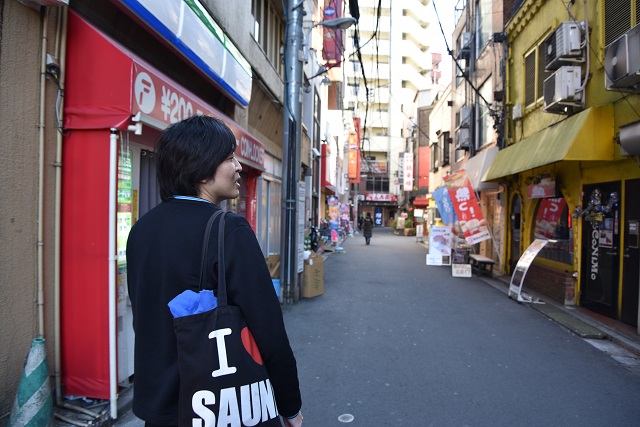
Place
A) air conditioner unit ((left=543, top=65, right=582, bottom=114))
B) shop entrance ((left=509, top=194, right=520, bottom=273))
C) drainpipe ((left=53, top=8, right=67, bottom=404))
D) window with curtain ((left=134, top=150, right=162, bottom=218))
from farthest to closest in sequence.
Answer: shop entrance ((left=509, top=194, right=520, bottom=273))
air conditioner unit ((left=543, top=65, right=582, bottom=114))
window with curtain ((left=134, top=150, right=162, bottom=218))
drainpipe ((left=53, top=8, right=67, bottom=404))

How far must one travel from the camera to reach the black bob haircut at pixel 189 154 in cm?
158

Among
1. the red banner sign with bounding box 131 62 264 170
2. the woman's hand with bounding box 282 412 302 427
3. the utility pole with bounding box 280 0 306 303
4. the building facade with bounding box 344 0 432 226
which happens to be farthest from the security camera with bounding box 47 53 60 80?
the building facade with bounding box 344 0 432 226

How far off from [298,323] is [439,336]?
2202 millimetres

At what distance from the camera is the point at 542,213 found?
1021 centimetres

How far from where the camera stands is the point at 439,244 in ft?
49.4

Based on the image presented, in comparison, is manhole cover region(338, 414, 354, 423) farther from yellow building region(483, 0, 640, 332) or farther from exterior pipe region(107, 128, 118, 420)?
yellow building region(483, 0, 640, 332)

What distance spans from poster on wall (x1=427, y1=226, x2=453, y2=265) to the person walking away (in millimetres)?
13937

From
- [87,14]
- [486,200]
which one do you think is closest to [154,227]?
[87,14]

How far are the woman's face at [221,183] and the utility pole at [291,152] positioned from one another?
6.34 metres

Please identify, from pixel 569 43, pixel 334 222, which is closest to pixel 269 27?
pixel 569 43

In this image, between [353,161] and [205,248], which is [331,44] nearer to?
[205,248]

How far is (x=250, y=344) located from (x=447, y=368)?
414cm

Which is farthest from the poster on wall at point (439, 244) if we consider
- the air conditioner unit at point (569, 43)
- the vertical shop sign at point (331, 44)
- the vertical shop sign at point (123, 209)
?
the vertical shop sign at point (123, 209)

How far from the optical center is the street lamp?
26.0 feet
